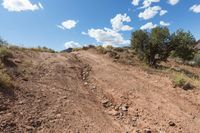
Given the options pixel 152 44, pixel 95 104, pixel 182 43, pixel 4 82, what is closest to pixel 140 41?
pixel 152 44

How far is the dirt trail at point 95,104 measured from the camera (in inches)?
296

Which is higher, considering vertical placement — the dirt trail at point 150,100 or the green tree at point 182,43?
the green tree at point 182,43

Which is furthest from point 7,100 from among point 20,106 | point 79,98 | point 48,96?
point 79,98

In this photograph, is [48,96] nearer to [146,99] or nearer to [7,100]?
[7,100]

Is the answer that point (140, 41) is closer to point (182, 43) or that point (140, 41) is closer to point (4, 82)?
point (182, 43)

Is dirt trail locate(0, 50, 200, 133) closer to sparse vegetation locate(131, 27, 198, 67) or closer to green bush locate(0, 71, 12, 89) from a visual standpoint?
green bush locate(0, 71, 12, 89)

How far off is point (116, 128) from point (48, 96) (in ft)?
9.11

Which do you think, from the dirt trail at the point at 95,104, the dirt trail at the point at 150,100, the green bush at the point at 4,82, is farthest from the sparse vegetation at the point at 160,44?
the green bush at the point at 4,82

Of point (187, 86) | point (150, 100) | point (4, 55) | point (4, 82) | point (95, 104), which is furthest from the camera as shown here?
point (187, 86)

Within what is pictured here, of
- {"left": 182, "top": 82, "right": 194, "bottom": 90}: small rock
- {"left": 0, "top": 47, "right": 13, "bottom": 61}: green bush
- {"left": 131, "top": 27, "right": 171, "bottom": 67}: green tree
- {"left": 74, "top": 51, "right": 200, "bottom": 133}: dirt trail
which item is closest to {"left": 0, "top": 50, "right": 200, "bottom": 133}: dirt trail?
{"left": 74, "top": 51, "right": 200, "bottom": 133}: dirt trail

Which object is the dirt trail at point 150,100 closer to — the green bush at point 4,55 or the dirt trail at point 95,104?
the dirt trail at point 95,104

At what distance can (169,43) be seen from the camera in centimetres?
2247

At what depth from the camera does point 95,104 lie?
970 centimetres

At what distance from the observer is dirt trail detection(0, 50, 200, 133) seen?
24.7ft
